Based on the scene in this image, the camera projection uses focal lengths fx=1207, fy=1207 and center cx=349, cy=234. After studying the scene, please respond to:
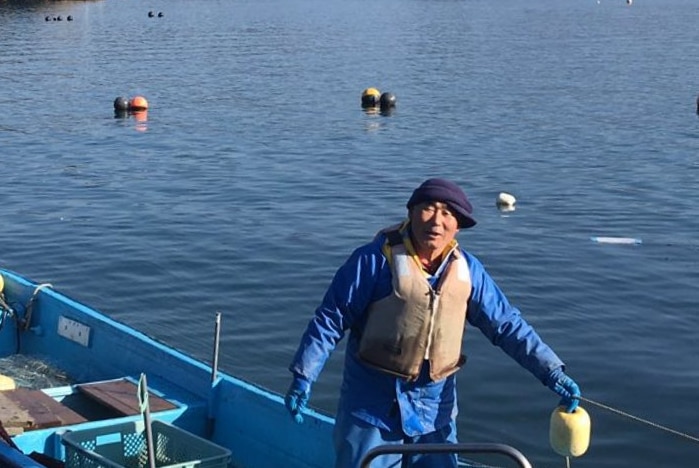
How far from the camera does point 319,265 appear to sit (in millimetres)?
16156

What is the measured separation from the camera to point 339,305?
5.52 meters

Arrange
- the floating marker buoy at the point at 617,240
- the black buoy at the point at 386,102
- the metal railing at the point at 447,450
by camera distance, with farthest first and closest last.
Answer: the black buoy at the point at 386,102, the floating marker buoy at the point at 617,240, the metal railing at the point at 447,450

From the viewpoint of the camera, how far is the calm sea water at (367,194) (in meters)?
12.4

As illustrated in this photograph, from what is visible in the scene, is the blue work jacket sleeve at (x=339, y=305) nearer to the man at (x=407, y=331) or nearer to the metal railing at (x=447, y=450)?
the man at (x=407, y=331)

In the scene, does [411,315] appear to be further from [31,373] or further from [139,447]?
A: [31,373]

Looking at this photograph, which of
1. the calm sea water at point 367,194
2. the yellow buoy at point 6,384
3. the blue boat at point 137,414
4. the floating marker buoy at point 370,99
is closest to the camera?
the blue boat at point 137,414

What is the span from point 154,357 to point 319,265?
7176 millimetres

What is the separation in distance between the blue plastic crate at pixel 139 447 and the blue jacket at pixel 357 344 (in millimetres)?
1880

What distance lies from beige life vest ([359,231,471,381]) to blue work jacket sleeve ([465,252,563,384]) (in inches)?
3.0

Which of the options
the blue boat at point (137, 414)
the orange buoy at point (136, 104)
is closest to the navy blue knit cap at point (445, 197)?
the blue boat at point (137, 414)

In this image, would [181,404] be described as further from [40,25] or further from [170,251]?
[40,25]

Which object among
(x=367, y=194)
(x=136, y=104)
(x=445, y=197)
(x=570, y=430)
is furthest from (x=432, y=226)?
(x=136, y=104)

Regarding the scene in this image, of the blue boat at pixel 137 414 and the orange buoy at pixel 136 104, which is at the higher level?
the orange buoy at pixel 136 104

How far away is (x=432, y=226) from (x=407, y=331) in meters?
0.51
